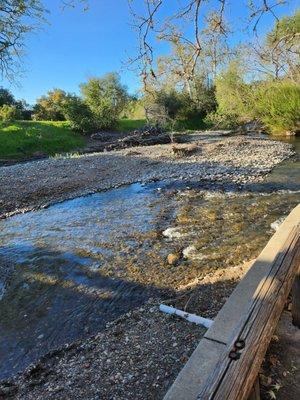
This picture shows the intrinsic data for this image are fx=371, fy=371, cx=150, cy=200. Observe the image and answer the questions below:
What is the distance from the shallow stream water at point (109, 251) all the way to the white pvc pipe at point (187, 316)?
26.7 inches

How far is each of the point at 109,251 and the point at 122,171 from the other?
1025 cm

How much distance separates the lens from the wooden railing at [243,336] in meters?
1.79

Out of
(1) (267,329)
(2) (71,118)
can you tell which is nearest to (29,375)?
(1) (267,329)

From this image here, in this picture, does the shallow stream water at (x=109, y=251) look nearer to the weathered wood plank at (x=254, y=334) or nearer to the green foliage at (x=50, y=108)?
the weathered wood plank at (x=254, y=334)

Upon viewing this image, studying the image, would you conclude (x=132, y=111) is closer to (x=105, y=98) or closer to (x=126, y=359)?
(x=105, y=98)

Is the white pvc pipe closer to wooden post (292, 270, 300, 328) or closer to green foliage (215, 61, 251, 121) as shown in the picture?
wooden post (292, 270, 300, 328)

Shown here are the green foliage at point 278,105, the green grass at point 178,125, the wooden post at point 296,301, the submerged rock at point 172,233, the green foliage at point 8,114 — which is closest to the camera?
the wooden post at point 296,301

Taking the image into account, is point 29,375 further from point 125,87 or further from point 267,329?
point 125,87

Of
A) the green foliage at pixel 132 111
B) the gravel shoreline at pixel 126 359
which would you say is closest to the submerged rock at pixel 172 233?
the gravel shoreline at pixel 126 359

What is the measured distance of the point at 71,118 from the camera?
35.7 meters

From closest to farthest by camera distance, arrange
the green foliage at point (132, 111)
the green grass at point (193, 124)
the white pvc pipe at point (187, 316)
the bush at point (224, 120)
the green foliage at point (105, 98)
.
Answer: the white pvc pipe at point (187, 316) < the bush at point (224, 120) < the green foliage at point (105, 98) < the green grass at point (193, 124) < the green foliage at point (132, 111)

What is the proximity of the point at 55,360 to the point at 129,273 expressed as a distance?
2.53 metres

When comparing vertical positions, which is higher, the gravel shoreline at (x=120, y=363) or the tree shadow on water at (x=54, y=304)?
the gravel shoreline at (x=120, y=363)

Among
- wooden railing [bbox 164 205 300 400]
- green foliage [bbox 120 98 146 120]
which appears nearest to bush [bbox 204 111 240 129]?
green foliage [bbox 120 98 146 120]
